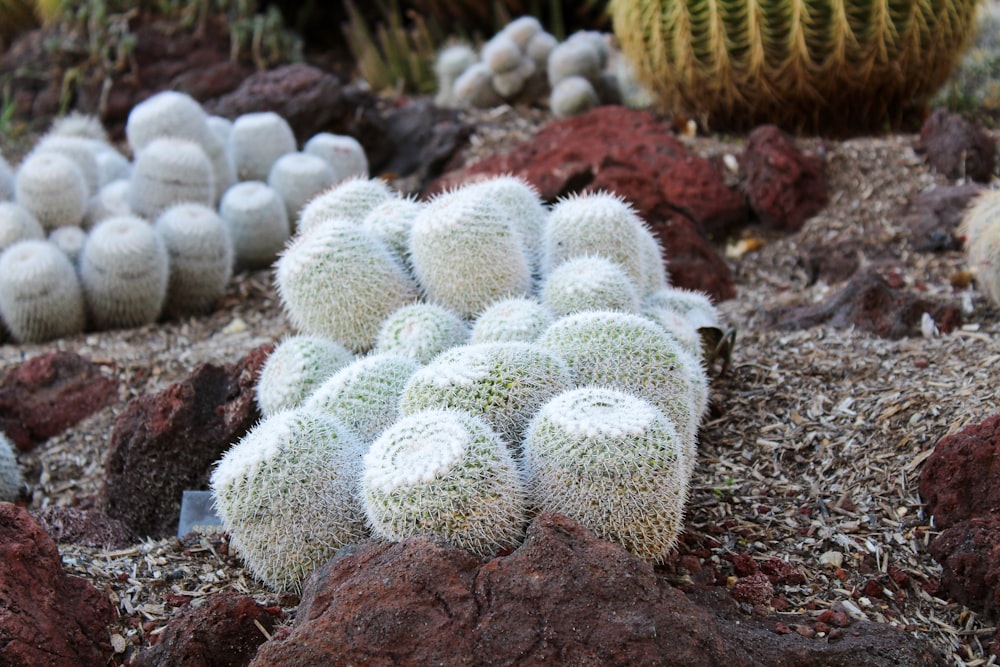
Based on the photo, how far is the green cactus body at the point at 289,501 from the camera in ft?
8.91

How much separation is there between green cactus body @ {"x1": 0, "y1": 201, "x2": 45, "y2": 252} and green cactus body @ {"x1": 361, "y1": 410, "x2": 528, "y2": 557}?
3448 millimetres

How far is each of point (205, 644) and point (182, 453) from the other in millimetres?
1190

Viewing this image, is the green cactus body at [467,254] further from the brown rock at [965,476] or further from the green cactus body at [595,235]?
the brown rock at [965,476]

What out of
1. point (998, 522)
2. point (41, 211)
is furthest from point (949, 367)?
point (41, 211)

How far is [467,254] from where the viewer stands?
3436 mm

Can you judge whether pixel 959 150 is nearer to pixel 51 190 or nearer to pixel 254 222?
pixel 254 222

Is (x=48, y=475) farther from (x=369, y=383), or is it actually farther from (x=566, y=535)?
(x=566, y=535)

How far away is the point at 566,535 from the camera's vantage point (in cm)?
237

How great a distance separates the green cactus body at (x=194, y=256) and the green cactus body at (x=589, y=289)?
2.54m

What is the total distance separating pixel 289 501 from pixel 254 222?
344 centimetres

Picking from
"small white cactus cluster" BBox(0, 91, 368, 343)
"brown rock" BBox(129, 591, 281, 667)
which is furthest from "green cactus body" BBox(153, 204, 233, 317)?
"brown rock" BBox(129, 591, 281, 667)

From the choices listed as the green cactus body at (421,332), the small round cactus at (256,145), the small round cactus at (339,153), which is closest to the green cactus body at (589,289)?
the green cactus body at (421,332)

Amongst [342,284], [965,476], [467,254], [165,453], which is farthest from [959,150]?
[165,453]

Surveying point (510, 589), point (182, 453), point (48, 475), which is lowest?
point (48, 475)
